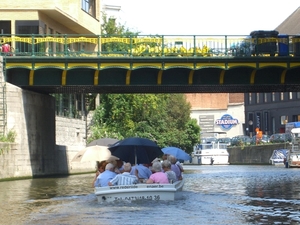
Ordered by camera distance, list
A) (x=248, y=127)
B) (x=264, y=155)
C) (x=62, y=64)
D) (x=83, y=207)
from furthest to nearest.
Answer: (x=248, y=127) → (x=264, y=155) → (x=62, y=64) → (x=83, y=207)

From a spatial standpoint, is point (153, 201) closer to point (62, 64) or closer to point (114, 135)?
point (62, 64)

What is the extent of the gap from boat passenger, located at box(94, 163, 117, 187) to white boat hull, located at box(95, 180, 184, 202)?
0.39m

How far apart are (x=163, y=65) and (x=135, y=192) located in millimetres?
22321

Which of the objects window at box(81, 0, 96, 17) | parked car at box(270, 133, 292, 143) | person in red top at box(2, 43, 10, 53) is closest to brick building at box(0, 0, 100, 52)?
window at box(81, 0, 96, 17)

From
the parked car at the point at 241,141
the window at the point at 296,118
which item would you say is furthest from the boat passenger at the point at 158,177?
the window at the point at 296,118

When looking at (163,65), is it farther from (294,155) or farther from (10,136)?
(294,155)

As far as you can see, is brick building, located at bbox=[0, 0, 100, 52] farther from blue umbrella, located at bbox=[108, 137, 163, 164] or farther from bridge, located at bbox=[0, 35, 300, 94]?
blue umbrella, located at bbox=[108, 137, 163, 164]

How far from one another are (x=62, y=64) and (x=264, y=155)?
49.8 m

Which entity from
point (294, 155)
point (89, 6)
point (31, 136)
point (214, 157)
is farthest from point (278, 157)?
point (31, 136)

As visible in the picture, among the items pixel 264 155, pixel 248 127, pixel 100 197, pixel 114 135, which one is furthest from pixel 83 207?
pixel 248 127

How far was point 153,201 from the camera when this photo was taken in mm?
26125

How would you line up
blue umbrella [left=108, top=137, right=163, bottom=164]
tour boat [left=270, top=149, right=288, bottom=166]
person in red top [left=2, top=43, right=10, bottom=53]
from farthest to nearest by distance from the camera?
tour boat [left=270, top=149, right=288, bottom=166], person in red top [left=2, top=43, right=10, bottom=53], blue umbrella [left=108, top=137, right=163, bottom=164]

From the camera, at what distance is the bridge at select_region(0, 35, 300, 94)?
47719 mm

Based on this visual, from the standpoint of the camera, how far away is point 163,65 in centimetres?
4788
